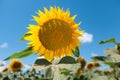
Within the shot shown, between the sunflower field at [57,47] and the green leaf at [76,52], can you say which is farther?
the green leaf at [76,52]

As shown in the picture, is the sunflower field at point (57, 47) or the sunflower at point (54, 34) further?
the sunflower at point (54, 34)

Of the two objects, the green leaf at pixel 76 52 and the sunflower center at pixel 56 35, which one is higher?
the sunflower center at pixel 56 35

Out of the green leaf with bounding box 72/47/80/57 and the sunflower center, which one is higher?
the sunflower center

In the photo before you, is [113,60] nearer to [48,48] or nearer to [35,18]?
[48,48]

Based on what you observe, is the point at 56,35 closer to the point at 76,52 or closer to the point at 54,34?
the point at 54,34

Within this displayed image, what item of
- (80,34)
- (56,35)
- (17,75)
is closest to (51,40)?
(56,35)

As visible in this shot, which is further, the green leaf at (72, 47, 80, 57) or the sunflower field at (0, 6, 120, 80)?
the green leaf at (72, 47, 80, 57)

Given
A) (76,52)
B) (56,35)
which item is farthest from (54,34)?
(76,52)
